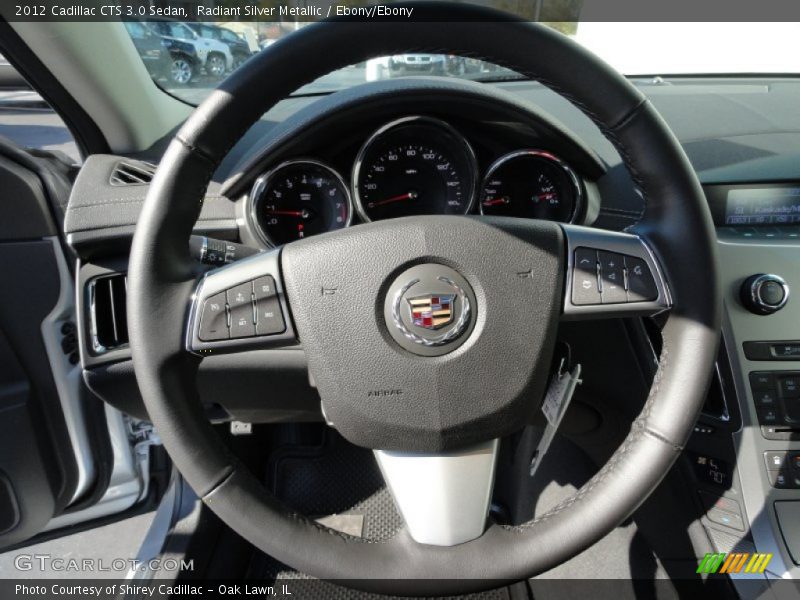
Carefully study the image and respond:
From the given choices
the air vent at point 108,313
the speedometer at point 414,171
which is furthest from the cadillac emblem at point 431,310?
the air vent at point 108,313

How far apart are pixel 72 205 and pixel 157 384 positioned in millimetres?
771

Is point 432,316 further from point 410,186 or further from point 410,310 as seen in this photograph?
point 410,186

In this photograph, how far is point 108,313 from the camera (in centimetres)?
144

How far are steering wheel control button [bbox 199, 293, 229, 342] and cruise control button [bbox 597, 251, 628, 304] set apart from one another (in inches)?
24.8

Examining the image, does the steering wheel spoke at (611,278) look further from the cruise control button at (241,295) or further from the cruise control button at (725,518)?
the cruise control button at (725,518)

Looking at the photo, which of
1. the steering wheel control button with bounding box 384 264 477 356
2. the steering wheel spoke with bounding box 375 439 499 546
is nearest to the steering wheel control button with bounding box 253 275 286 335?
the steering wheel control button with bounding box 384 264 477 356

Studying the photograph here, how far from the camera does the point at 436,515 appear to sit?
0.94 meters

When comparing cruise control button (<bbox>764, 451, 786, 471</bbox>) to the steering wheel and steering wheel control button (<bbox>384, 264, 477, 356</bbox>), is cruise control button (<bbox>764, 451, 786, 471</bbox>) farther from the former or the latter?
steering wheel control button (<bbox>384, 264, 477, 356</bbox>)

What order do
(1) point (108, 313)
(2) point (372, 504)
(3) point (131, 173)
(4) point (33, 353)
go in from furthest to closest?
(2) point (372, 504) < (4) point (33, 353) < (3) point (131, 173) < (1) point (108, 313)

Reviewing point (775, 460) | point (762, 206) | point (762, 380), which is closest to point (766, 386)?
point (762, 380)

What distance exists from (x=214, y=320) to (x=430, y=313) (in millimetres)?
353

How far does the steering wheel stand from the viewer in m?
0.89

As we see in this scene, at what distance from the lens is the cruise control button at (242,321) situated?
929 mm

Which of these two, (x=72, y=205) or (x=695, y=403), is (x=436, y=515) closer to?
(x=695, y=403)
